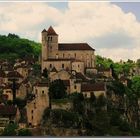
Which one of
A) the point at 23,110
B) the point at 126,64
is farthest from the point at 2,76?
the point at 126,64

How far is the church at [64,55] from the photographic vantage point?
6084 centimetres

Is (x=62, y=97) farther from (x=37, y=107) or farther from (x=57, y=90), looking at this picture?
(x=37, y=107)

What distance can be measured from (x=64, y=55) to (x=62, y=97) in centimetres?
1333

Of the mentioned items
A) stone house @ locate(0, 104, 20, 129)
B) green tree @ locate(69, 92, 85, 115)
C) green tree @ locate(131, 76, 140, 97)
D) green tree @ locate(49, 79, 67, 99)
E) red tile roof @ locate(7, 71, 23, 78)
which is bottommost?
stone house @ locate(0, 104, 20, 129)

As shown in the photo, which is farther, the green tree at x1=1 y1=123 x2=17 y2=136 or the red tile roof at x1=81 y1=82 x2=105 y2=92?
the red tile roof at x1=81 y1=82 x2=105 y2=92

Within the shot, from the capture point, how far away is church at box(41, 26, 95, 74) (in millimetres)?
60844

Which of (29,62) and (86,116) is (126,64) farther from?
(86,116)

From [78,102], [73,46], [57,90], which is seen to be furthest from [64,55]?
[78,102]

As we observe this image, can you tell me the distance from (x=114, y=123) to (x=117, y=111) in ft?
7.96

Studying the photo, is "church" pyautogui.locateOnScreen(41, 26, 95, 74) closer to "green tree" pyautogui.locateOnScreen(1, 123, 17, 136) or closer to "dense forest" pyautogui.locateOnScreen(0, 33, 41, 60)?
"green tree" pyautogui.locateOnScreen(1, 123, 17, 136)

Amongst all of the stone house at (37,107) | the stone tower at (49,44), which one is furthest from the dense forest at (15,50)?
the stone house at (37,107)

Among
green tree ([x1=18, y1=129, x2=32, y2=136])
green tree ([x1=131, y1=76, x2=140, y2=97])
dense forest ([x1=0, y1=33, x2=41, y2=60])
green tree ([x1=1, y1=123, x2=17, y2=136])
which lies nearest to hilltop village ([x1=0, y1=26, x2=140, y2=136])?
green tree ([x1=1, y1=123, x2=17, y2=136])

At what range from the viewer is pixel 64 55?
64125mm

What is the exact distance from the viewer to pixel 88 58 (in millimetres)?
64938
